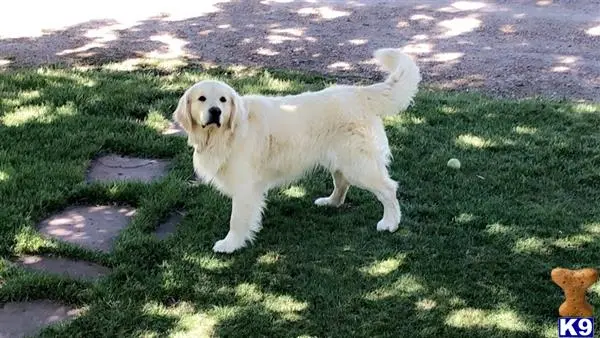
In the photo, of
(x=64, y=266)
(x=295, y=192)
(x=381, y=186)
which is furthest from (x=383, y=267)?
(x=64, y=266)

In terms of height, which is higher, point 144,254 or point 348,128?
point 348,128

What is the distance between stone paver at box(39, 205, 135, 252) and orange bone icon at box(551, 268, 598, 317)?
2881 millimetres

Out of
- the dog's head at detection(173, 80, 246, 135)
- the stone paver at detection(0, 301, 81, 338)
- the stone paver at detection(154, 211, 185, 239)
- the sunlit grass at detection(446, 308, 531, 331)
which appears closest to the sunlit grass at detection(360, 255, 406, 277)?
the sunlit grass at detection(446, 308, 531, 331)

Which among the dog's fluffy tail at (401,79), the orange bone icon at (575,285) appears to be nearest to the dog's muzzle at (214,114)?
the dog's fluffy tail at (401,79)

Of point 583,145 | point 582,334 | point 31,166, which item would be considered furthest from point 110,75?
point 582,334

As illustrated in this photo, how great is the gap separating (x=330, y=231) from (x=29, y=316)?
6.92ft

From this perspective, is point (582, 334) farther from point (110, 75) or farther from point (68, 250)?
point (110, 75)

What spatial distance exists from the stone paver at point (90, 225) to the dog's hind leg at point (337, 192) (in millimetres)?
1442

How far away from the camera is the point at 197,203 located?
18.5ft

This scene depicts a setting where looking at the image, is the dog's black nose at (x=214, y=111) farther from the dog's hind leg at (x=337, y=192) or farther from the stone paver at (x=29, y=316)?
the stone paver at (x=29, y=316)

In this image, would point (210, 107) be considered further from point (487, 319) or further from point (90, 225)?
point (487, 319)

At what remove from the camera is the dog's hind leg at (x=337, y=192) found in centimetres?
561

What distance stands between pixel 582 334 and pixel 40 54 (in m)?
7.13

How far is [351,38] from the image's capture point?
9.79m
